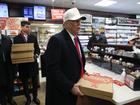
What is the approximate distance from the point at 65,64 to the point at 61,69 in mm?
66

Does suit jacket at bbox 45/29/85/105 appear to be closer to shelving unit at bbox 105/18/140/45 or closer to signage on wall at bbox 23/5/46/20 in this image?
signage on wall at bbox 23/5/46/20

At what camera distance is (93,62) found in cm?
382

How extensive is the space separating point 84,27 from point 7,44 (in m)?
5.23

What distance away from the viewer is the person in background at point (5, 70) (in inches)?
130

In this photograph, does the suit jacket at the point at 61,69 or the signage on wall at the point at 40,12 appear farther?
the signage on wall at the point at 40,12

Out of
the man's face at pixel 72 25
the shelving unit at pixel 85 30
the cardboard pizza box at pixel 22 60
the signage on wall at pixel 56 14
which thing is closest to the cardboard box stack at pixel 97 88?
the man's face at pixel 72 25

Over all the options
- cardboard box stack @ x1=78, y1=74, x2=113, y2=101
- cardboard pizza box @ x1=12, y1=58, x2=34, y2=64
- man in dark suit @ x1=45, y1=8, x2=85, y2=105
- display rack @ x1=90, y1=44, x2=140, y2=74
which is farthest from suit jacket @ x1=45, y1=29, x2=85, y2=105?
cardboard pizza box @ x1=12, y1=58, x2=34, y2=64

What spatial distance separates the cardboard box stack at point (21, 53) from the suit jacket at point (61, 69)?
5.47 feet

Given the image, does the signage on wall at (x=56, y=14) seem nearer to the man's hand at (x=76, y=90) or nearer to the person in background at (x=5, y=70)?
the person in background at (x=5, y=70)

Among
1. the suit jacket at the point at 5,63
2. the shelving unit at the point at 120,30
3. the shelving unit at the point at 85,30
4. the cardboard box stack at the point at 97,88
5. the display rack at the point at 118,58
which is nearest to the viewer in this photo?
the cardboard box stack at the point at 97,88

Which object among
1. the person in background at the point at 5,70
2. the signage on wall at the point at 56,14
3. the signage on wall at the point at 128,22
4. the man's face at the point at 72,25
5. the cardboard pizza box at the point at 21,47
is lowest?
the person in background at the point at 5,70

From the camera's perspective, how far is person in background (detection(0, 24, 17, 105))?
130 inches

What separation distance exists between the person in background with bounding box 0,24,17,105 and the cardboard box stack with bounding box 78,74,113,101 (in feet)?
6.44

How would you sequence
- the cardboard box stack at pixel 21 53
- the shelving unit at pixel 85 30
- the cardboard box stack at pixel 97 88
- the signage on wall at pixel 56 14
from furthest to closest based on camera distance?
the shelving unit at pixel 85 30, the signage on wall at pixel 56 14, the cardboard box stack at pixel 21 53, the cardboard box stack at pixel 97 88
